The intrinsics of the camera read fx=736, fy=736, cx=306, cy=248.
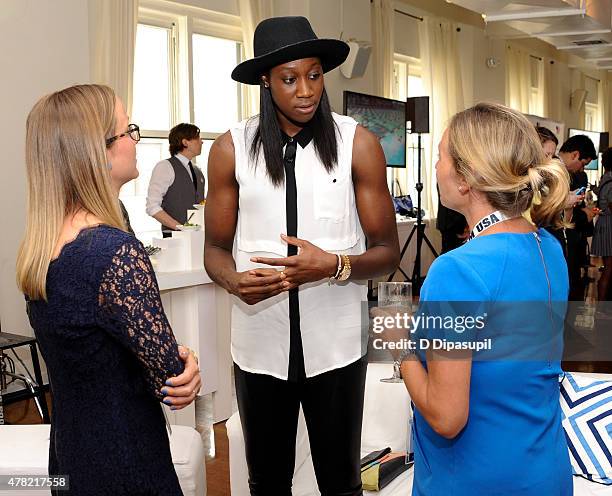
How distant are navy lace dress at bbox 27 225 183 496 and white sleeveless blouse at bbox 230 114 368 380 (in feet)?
1.75

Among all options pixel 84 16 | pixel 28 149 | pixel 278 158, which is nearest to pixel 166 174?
pixel 84 16

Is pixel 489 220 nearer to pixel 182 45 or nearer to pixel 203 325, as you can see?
pixel 203 325

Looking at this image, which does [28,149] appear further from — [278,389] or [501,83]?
[501,83]

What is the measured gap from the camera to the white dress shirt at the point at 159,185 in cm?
572

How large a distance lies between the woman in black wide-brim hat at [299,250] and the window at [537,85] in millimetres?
12407

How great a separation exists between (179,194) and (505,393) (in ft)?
15.5

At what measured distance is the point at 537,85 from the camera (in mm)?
13773

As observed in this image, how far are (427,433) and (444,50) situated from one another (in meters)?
9.38

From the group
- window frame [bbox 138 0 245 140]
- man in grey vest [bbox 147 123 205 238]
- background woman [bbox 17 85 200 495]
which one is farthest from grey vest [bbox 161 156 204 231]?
background woman [bbox 17 85 200 495]

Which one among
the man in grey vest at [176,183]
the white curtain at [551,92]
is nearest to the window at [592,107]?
the white curtain at [551,92]

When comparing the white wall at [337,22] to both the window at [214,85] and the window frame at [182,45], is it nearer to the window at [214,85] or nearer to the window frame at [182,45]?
the window at [214,85]

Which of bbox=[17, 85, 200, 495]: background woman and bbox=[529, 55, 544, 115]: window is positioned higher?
bbox=[529, 55, 544, 115]: window

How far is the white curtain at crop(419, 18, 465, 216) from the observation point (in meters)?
9.82

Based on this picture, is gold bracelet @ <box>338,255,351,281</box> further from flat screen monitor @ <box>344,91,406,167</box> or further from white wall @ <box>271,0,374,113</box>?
flat screen monitor @ <box>344,91,406,167</box>
